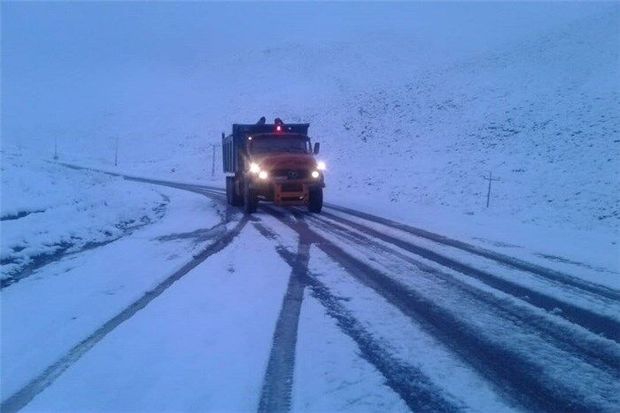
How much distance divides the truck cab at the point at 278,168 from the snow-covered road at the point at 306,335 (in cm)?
690

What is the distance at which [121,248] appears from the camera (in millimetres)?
9602

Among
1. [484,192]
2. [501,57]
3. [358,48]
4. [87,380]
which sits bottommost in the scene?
[87,380]

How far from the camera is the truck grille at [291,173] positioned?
52.4 ft

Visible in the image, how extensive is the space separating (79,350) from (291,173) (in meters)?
11.7

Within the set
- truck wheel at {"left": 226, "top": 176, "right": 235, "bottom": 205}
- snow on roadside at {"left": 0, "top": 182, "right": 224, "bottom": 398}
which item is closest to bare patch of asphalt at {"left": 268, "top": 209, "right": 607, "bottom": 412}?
snow on roadside at {"left": 0, "top": 182, "right": 224, "bottom": 398}

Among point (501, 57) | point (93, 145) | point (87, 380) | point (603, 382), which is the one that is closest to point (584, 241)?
A: point (603, 382)

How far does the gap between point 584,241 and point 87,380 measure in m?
11.5

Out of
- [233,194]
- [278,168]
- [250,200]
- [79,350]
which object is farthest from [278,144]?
[79,350]

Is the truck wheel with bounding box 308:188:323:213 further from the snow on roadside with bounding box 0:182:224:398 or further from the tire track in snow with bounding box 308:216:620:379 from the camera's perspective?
the tire track in snow with bounding box 308:216:620:379

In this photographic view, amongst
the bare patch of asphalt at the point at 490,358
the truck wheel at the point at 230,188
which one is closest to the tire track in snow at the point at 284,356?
the bare patch of asphalt at the point at 490,358

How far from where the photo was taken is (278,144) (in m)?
17.3

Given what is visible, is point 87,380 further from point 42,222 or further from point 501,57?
point 501,57

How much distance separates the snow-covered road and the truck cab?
22.6ft

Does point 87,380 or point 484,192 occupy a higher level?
point 484,192
